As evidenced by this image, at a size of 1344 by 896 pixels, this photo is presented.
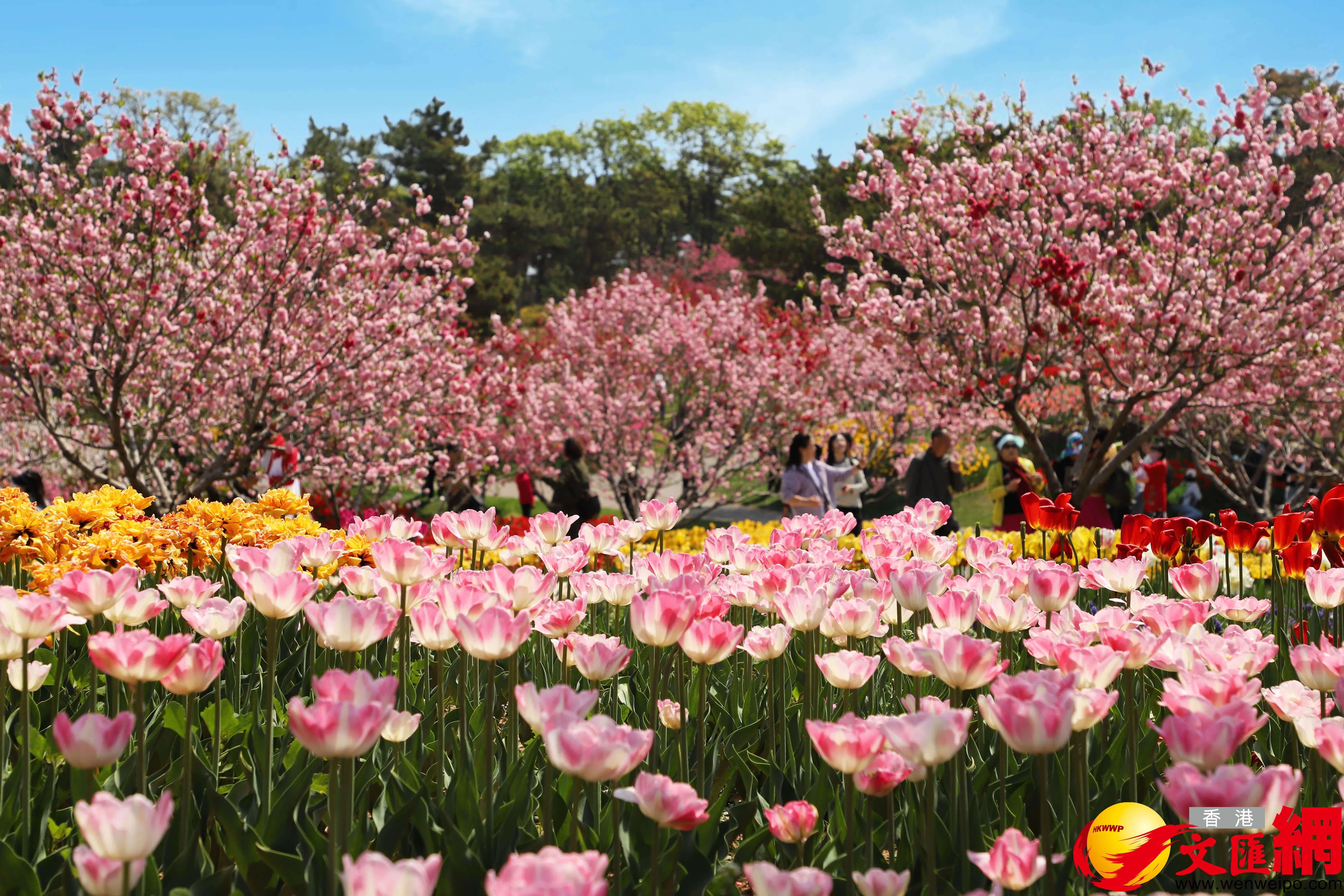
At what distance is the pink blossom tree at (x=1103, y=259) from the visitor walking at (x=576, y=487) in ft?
10.9

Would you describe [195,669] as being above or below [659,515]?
below

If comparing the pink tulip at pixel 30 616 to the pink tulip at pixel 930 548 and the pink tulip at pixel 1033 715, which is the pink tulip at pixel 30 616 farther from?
the pink tulip at pixel 930 548

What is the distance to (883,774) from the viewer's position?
3.87 ft

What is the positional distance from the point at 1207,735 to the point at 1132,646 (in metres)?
0.45

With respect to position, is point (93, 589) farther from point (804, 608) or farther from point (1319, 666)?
point (1319, 666)

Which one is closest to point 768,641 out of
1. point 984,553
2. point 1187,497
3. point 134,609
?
point 984,553

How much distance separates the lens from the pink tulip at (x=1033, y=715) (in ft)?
3.51

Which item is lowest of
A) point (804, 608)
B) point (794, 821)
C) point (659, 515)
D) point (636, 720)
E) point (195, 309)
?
point (636, 720)

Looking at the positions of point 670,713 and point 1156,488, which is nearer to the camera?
point 670,713

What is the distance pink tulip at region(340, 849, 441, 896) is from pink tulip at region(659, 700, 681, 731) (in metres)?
0.97

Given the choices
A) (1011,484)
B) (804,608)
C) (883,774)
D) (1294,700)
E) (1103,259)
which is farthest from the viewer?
(1103,259)

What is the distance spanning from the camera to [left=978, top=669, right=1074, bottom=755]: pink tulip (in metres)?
1.07

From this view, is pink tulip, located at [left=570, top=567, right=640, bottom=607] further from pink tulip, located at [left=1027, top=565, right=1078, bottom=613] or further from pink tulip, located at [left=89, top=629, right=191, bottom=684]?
pink tulip, located at [left=89, top=629, right=191, bottom=684]

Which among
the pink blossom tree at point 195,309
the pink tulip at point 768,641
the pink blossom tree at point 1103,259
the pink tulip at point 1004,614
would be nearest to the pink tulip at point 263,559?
the pink tulip at point 768,641
